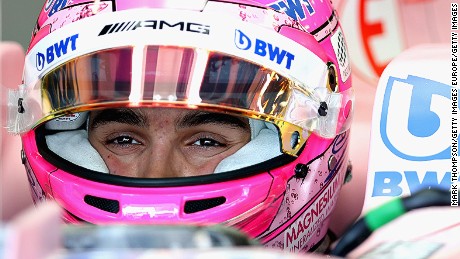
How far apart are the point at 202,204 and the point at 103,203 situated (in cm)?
15

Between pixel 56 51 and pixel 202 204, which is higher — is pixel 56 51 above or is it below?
above

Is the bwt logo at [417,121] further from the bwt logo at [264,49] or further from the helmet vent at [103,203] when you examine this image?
the helmet vent at [103,203]

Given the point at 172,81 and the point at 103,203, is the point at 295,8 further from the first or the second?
the point at 103,203

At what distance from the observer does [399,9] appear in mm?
2131

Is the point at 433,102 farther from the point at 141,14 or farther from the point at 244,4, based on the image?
the point at 141,14

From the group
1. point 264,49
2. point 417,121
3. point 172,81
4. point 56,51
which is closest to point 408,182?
point 417,121

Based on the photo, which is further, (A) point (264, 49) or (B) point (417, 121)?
(B) point (417, 121)

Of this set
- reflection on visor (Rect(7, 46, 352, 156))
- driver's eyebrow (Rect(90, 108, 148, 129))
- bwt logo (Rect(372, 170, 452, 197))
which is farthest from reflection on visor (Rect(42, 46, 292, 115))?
bwt logo (Rect(372, 170, 452, 197))

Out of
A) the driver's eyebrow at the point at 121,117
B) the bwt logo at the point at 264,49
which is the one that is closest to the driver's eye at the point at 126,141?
the driver's eyebrow at the point at 121,117

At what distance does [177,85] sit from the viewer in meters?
1.25

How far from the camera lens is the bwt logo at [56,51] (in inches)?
51.9

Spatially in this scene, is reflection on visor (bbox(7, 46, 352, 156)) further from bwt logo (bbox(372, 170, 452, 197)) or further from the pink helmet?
bwt logo (bbox(372, 170, 452, 197))

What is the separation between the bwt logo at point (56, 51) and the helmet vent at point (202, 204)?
301 millimetres

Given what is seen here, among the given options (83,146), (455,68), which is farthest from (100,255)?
(455,68)
